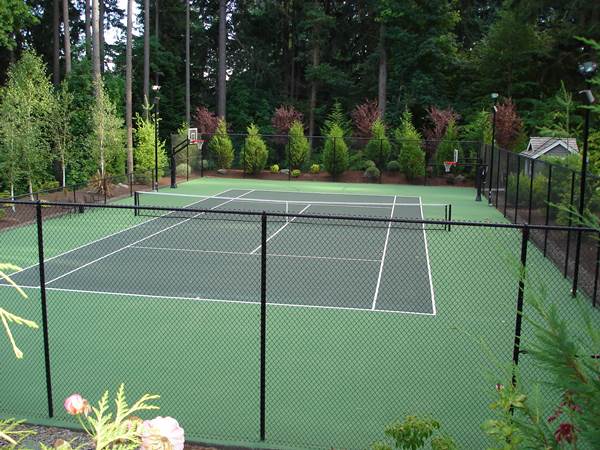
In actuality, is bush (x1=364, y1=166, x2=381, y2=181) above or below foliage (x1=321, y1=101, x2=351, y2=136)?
below

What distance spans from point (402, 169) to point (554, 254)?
2033 centimetres

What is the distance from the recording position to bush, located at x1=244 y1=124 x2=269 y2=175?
35719 millimetres

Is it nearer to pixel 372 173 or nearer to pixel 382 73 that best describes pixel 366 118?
pixel 372 173

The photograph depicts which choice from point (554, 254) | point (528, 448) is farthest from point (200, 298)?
point (528, 448)

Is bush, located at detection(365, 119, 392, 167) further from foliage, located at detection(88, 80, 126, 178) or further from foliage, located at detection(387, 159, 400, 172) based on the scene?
foliage, located at detection(88, 80, 126, 178)

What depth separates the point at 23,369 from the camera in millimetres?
8383

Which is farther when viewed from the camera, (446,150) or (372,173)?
(372,173)

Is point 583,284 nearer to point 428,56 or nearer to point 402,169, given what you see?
point 402,169

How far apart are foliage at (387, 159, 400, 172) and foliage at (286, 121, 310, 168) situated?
471 cm

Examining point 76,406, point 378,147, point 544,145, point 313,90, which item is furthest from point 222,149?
point 76,406

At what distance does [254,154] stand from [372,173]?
21.5 ft

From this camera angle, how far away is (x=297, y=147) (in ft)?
119

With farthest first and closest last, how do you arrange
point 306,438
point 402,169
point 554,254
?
point 402,169, point 554,254, point 306,438

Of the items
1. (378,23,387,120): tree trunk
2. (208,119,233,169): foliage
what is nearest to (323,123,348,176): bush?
(208,119,233,169): foliage
